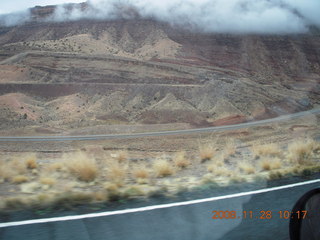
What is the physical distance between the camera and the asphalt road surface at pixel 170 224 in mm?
4344

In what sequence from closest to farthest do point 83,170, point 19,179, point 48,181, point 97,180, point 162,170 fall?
point 48,181 → point 19,179 → point 97,180 → point 83,170 → point 162,170

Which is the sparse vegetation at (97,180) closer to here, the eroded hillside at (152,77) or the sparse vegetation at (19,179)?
the sparse vegetation at (19,179)

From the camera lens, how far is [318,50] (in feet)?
254

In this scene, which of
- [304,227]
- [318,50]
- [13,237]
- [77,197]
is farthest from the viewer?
[318,50]

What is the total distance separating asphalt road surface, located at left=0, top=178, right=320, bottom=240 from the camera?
4.34 meters

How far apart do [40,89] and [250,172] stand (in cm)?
5149

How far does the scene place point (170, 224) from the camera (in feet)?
15.4

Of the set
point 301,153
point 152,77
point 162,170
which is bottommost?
point 301,153

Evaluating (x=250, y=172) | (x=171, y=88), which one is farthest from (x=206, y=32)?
(x=250, y=172)

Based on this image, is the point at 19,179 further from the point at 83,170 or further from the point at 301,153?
the point at 301,153

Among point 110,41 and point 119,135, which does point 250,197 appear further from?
point 110,41
